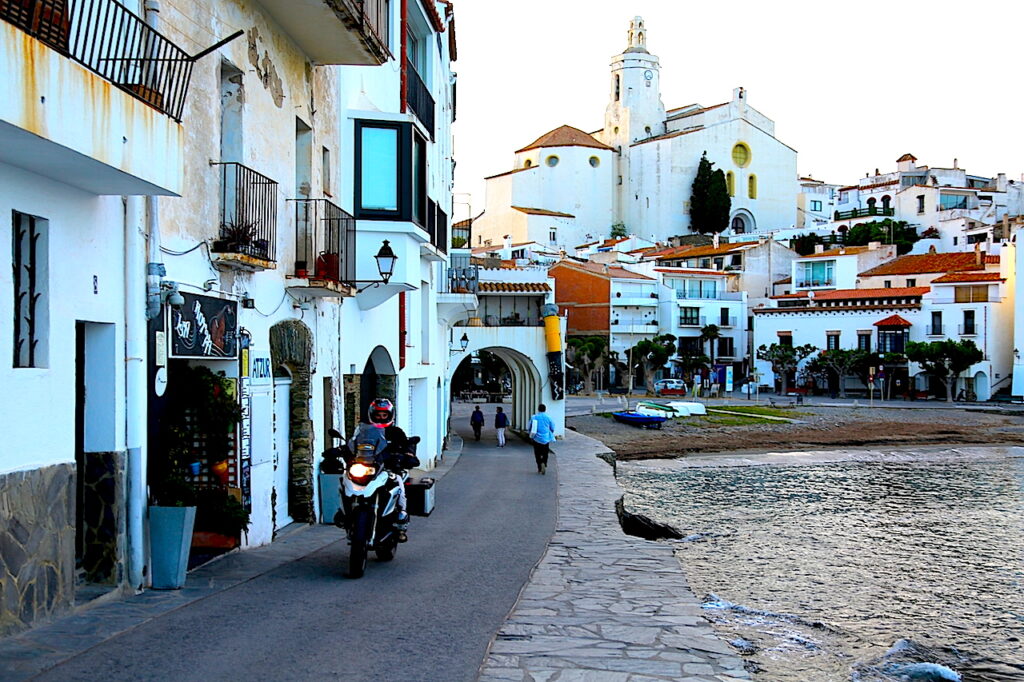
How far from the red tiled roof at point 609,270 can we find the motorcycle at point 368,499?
6971 centimetres

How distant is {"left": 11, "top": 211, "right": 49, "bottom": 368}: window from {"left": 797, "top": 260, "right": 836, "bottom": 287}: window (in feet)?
257

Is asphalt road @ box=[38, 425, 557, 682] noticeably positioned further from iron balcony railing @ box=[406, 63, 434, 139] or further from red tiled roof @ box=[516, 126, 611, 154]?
red tiled roof @ box=[516, 126, 611, 154]

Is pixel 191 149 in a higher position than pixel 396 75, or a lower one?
lower

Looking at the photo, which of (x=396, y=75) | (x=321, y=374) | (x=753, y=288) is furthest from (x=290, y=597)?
(x=753, y=288)

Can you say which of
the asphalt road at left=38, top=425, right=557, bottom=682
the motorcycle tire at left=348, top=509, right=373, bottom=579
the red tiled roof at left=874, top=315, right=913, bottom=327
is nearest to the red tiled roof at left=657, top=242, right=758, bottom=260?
the red tiled roof at left=874, top=315, right=913, bottom=327

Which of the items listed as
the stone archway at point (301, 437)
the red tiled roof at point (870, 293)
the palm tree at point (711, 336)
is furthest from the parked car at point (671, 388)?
the stone archway at point (301, 437)

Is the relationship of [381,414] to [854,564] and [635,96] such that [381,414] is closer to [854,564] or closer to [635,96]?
[854,564]

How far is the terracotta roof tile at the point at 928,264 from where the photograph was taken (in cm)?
7512

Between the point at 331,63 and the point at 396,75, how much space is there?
5.33 metres

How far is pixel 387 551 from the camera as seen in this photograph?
10.9 metres

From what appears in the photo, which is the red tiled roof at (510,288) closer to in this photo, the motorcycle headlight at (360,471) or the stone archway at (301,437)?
the stone archway at (301,437)

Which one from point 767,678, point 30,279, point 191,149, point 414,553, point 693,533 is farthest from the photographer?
point 693,533

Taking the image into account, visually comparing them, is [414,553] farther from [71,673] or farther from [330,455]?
[71,673]

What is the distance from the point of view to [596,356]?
243ft
